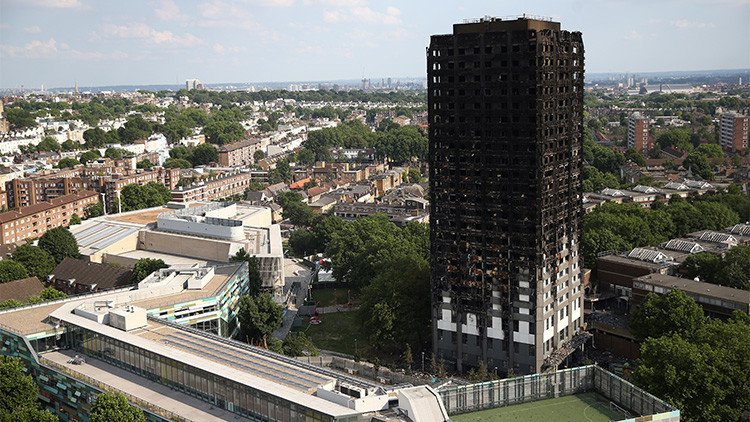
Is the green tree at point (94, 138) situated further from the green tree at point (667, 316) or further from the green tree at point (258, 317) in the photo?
the green tree at point (667, 316)

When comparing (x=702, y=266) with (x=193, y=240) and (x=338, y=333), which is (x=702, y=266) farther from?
(x=193, y=240)

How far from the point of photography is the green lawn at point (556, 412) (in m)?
18.8

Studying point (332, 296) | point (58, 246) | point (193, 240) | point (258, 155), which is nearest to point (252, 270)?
point (193, 240)

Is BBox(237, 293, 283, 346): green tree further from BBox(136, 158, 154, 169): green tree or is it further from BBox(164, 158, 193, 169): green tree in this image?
BBox(164, 158, 193, 169): green tree

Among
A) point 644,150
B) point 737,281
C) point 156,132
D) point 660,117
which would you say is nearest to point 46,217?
point 737,281

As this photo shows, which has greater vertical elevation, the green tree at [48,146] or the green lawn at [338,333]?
the green tree at [48,146]

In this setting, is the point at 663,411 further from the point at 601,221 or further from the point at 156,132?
the point at 156,132

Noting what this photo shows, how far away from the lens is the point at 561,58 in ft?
87.2

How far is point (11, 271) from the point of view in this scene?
34719mm

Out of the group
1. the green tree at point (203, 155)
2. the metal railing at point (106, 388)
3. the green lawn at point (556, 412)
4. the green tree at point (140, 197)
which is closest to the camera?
the green lawn at point (556, 412)

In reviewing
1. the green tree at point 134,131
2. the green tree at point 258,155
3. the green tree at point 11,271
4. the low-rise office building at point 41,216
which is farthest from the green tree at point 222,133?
the green tree at point 11,271

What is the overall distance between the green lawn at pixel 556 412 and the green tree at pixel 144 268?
18333 millimetres

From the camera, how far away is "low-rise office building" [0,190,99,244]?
47125 mm

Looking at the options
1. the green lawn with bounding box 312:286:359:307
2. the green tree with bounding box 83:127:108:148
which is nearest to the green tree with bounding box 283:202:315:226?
the green lawn with bounding box 312:286:359:307
